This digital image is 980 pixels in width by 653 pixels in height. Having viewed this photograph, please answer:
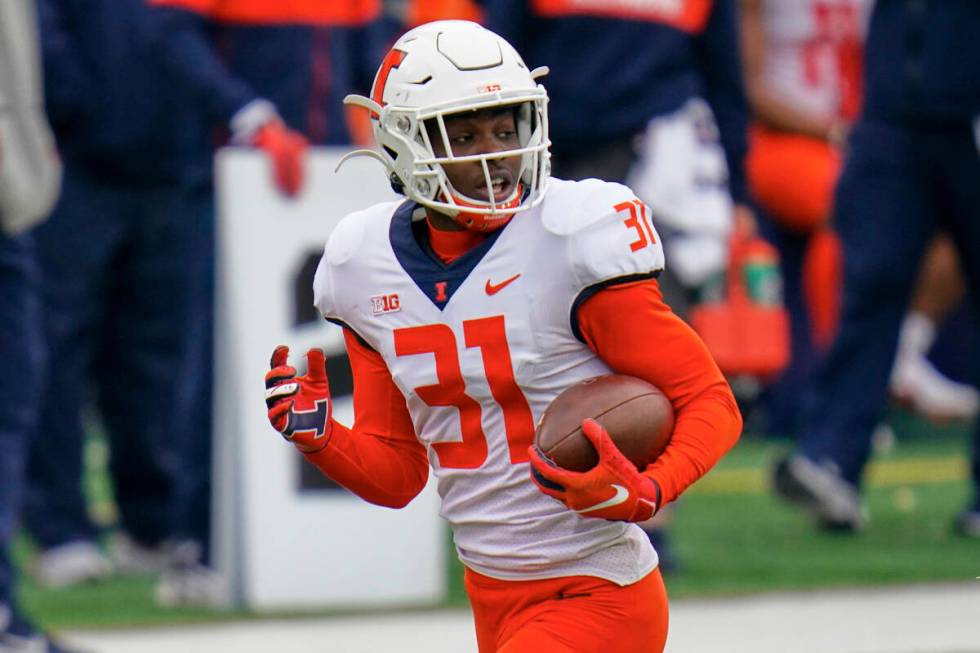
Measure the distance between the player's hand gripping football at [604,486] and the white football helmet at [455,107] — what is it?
45 cm

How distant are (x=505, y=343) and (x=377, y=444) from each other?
1.23 feet

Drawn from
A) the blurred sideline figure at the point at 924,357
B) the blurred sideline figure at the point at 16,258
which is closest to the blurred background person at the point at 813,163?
the blurred sideline figure at the point at 924,357

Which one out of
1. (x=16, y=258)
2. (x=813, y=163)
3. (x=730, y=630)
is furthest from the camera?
(x=813, y=163)

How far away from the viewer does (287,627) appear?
559 cm

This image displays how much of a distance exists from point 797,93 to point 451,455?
6.35 m

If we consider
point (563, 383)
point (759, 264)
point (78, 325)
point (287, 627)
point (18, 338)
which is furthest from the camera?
point (759, 264)

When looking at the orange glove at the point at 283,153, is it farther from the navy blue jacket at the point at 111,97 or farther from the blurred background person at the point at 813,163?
the blurred background person at the point at 813,163

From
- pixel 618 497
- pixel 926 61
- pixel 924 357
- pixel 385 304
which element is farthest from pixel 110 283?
pixel 924 357

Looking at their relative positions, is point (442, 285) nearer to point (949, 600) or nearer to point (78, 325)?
point (949, 600)

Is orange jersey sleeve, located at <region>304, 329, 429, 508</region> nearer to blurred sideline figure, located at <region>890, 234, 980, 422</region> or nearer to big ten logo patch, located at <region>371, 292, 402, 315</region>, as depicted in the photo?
big ten logo patch, located at <region>371, 292, 402, 315</region>

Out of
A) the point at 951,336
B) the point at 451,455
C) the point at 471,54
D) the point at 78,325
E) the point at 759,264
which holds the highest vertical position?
the point at 471,54

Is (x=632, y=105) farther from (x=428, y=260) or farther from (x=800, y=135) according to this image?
(x=800, y=135)

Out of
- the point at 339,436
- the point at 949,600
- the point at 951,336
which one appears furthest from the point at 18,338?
the point at 951,336

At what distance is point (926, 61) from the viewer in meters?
6.64
